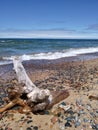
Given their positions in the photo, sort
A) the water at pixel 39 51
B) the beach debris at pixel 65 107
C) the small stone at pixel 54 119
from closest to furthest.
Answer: the small stone at pixel 54 119 → the beach debris at pixel 65 107 → the water at pixel 39 51

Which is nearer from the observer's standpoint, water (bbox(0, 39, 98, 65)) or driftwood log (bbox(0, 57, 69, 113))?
driftwood log (bbox(0, 57, 69, 113))

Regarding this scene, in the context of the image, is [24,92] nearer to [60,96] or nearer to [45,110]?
[45,110]

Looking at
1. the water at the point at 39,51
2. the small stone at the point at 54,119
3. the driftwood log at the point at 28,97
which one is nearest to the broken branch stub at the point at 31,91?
the driftwood log at the point at 28,97

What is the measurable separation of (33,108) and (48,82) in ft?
13.2

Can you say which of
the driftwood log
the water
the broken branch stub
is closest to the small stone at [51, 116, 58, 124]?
the driftwood log

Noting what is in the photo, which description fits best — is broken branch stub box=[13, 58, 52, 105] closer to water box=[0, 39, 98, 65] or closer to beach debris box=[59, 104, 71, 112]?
beach debris box=[59, 104, 71, 112]

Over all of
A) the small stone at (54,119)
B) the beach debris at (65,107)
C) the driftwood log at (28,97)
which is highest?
the driftwood log at (28,97)

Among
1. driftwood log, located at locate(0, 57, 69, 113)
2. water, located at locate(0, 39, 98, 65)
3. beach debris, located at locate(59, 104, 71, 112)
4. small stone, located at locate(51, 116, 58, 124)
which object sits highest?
driftwood log, located at locate(0, 57, 69, 113)

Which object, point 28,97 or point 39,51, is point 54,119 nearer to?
point 28,97

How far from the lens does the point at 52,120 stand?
17.1ft

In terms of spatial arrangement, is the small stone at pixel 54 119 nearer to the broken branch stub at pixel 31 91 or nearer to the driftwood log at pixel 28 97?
the driftwood log at pixel 28 97

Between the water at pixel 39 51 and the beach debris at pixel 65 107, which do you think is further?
the water at pixel 39 51

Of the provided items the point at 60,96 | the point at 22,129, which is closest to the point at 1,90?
the point at 60,96

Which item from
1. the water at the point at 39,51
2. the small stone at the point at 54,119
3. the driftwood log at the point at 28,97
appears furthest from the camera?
the water at the point at 39,51
